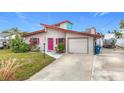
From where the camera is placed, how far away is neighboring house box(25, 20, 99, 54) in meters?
15.7

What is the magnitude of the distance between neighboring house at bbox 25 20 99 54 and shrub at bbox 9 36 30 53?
1096mm

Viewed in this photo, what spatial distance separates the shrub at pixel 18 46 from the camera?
1465cm

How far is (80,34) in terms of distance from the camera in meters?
16.1

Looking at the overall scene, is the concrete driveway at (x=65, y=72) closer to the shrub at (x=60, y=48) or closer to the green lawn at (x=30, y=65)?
the green lawn at (x=30, y=65)

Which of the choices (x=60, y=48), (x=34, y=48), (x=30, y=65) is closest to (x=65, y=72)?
(x=30, y=65)

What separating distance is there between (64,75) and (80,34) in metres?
7.62

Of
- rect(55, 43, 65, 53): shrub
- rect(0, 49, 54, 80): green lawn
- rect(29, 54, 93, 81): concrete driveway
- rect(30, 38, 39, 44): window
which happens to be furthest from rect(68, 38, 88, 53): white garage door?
rect(29, 54, 93, 81): concrete driveway

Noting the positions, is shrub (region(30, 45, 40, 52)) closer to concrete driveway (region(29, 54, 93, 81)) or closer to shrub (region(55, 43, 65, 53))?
shrub (region(55, 43, 65, 53))

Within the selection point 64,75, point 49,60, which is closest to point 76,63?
point 49,60

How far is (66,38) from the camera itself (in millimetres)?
16484

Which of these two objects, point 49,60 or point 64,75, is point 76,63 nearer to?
point 49,60
